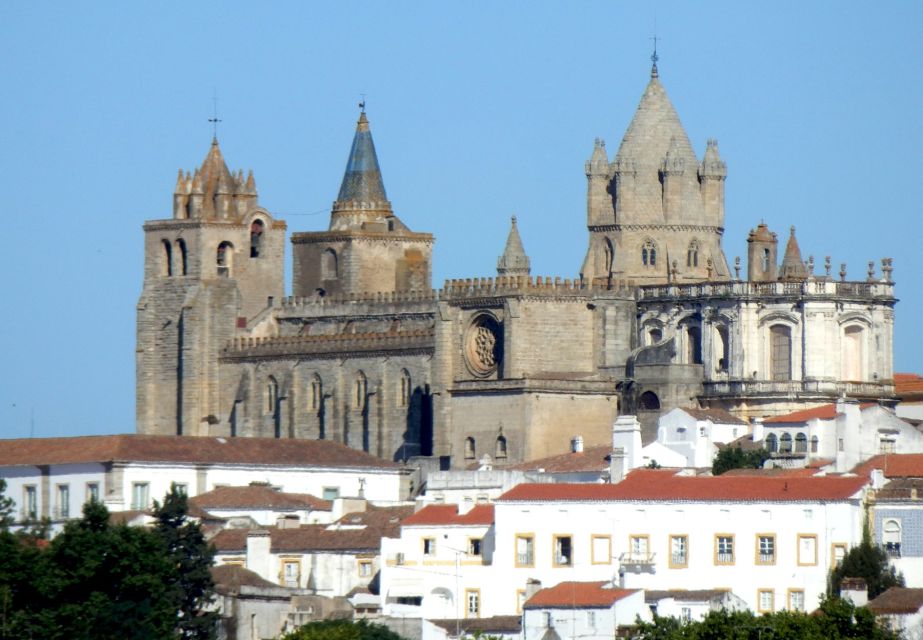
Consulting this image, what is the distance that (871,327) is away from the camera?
140750mm

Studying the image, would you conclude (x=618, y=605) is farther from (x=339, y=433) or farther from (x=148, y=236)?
(x=148, y=236)

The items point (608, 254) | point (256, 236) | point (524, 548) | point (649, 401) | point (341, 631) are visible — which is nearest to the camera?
point (341, 631)

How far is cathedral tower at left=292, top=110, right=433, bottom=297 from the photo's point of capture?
159m

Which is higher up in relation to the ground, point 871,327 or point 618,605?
point 871,327

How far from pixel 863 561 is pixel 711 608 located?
16.7 ft

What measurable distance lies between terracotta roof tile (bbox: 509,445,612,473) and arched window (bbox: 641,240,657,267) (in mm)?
18860

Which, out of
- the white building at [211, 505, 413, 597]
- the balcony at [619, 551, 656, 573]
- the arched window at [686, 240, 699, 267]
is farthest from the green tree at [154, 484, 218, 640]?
the arched window at [686, 240, 699, 267]

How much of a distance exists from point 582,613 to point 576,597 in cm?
118

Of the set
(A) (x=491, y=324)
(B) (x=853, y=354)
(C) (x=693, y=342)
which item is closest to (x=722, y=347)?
(C) (x=693, y=342)

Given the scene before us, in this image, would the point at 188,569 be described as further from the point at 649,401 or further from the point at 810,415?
the point at 649,401

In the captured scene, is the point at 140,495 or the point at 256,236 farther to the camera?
the point at 256,236

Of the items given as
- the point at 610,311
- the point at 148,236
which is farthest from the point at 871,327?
the point at 148,236

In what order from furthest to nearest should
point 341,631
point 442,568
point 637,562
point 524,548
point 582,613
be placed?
point 442,568 < point 524,548 < point 637,562 < point 582,613 < point 341,631

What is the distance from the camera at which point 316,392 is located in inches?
6004
